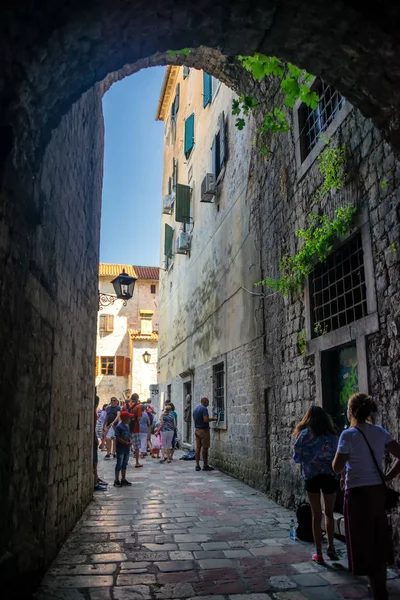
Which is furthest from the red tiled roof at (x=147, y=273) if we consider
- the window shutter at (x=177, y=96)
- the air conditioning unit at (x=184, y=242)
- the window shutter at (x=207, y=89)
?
the window shutter at (x=207, y=89)

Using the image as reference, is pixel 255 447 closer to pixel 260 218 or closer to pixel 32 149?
pixel 260 218

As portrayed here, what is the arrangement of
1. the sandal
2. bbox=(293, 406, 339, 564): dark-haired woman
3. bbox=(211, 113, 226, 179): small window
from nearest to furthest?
the sandal < bbox=(293, 406, 339, 564): dark-haired woman < bbox=(211, 113, 226, 179): small window

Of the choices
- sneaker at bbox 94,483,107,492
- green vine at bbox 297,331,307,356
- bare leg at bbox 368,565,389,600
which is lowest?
sneaker at bbox 94,483,107,492

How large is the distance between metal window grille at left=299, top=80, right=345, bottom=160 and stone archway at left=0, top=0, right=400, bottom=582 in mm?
2032

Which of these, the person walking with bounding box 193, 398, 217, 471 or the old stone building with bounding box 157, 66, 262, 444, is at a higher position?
the old stone building with bounding box 157, 66, 262, 444

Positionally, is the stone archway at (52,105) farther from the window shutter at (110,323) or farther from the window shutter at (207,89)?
the window shutter at (110,323)

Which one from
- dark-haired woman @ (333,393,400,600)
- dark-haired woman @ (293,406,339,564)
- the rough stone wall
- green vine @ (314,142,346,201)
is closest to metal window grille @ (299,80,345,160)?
green vine @ (314,142,346,201)

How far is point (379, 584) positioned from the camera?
3.42 m

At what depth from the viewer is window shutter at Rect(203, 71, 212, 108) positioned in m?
14.4

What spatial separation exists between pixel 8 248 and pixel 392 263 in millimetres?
3296

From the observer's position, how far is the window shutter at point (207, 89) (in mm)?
14391

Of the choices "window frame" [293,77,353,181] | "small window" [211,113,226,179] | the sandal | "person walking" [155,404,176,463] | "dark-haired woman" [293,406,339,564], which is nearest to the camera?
the sandal

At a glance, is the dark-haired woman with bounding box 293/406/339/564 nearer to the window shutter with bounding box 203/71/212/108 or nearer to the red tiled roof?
the window shutter with bounding box 203/71/212/108

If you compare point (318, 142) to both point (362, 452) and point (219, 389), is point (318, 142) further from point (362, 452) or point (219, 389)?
point (219, 389)
